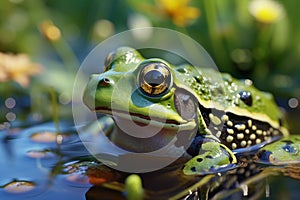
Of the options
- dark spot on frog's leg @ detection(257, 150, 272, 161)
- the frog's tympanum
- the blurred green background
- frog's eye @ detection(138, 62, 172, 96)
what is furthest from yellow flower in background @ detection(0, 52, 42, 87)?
dark spot on frog's leg @ detection(257, 150, 272, 161)

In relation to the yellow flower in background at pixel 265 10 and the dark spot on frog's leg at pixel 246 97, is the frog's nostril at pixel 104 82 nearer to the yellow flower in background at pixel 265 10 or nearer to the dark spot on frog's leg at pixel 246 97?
the dark spot on frog's leg at pixel 246 97

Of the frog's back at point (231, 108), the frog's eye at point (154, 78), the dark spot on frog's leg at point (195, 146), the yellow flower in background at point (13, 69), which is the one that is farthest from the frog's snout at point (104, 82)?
the yellow flower in background at point (13, 69)

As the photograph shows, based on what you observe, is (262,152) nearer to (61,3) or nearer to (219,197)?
(219,197)

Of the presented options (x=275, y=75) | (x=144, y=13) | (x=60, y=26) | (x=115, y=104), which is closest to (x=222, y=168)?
(x=115, y=104)

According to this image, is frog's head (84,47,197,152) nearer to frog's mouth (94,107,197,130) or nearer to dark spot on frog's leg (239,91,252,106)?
frog's mouth (94,107,197,130)

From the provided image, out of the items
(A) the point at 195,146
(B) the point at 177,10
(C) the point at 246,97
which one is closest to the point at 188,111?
(A) the point at 195,146

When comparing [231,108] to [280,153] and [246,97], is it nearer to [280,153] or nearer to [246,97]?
[246,97]
